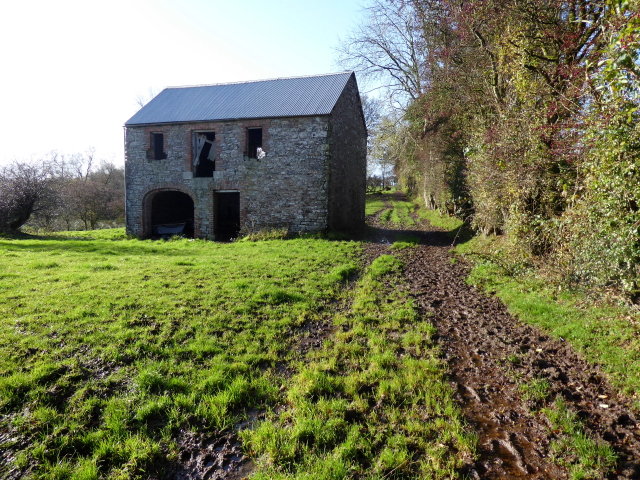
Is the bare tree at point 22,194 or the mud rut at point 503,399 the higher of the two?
the bare tree at point 22,194

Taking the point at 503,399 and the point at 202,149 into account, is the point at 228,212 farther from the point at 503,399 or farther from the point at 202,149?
the point at 503,399

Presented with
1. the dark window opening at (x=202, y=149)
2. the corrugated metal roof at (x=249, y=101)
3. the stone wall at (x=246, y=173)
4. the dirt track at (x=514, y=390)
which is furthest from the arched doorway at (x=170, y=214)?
the dirt track at (x=514, y=390)

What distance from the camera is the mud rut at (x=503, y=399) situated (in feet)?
8.84

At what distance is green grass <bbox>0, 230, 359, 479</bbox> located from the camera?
288 cm

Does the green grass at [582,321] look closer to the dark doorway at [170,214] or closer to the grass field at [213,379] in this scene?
the grass field at [213,379]

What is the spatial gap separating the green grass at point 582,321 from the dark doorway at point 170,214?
50.3 feet

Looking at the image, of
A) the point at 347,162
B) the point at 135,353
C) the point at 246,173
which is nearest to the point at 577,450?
the point at 135,353

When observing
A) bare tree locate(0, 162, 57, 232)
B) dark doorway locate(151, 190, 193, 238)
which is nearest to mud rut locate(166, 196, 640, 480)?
dark doorway locate(151, 190, 193, 238)

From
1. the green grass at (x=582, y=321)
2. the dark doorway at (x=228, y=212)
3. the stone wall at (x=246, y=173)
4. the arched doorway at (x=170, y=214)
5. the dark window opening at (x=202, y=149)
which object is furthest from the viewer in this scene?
the dark doorway at (x=228, y=212)

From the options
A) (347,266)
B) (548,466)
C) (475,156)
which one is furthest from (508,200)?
(548,466)

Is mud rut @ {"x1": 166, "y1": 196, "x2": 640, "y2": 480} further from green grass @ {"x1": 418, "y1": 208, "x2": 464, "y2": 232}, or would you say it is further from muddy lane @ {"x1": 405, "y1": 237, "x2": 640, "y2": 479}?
green grass @ {"x1": 418, "y1": 208, "x2": 464, "y2": 232}

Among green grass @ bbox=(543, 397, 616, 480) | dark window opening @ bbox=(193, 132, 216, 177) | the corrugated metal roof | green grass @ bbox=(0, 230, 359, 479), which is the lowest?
green grass @ bbox=(543, 397, 616, 480)

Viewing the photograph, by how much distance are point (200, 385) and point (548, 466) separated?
3.23m

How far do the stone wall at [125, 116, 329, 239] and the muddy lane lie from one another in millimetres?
9166
